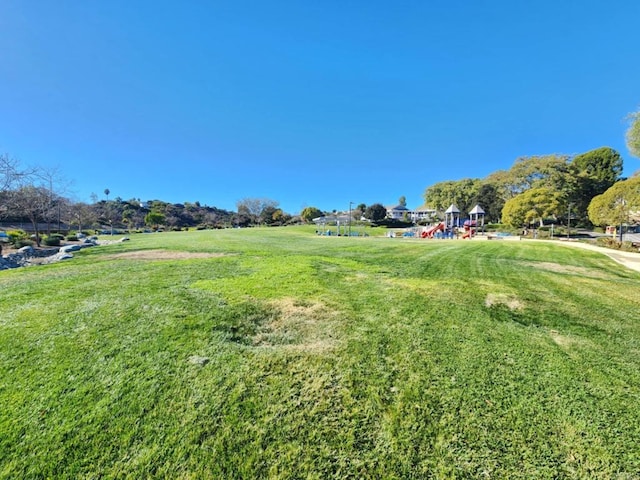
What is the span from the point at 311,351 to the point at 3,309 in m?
4.51

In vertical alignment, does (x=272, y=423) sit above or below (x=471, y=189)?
below

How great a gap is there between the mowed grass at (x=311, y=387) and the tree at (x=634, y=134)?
12.3 metres

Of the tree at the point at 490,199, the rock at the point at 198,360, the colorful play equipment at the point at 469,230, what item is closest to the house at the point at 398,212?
the tree at the point at 490,199

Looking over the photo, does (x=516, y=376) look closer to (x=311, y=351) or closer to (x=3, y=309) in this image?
(x=311, y=351)

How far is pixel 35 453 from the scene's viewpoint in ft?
5.61

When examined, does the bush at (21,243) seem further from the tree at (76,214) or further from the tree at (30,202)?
the tree at (76,214)

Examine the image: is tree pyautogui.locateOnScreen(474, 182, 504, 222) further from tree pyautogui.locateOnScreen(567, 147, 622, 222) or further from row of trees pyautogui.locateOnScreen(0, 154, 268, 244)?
row of trees pyautogui.locateOnScreen(0, 154, 268, 244)

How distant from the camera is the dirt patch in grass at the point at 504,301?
4.63 metres

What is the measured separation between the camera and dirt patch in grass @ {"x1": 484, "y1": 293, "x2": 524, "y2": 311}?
4629 millimetres

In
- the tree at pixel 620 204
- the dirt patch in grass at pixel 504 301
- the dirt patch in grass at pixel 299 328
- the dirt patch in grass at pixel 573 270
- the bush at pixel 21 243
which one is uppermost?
the tree at pixel 620 204

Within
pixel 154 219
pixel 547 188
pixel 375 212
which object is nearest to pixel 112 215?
pixel 154 219

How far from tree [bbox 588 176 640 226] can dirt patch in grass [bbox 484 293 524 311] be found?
17588mm

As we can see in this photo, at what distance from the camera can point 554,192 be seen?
3309cm

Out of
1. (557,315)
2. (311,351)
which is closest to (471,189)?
(557,315)
